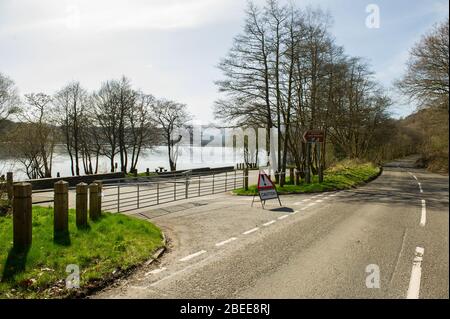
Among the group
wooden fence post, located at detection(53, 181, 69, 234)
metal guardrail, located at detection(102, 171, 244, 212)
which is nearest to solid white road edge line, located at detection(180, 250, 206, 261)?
wooden fence post, located at detection(53, 181, 69, 234)

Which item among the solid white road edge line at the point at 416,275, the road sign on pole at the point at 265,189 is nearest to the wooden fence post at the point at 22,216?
the solid white road edge line at the point at 416,275

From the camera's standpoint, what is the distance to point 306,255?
272 inches

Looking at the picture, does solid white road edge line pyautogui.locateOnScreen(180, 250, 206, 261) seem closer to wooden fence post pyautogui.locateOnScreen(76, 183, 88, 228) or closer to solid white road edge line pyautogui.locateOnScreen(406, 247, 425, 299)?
wooden fence post pyautogui.locateOnScreen(76, 183, 88, 228)

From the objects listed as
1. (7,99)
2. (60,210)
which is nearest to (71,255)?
(60,210)

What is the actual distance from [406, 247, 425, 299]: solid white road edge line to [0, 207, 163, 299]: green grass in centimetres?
420

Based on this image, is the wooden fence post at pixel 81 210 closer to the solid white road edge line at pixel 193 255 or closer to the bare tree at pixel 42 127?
the solid white road edge line at pixel 193 255

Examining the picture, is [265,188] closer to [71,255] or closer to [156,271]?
[156,271]

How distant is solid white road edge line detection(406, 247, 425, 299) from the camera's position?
4770mm

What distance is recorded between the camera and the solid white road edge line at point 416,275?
15.6 ft

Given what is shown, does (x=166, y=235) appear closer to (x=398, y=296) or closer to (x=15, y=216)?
(x=15, y=216)

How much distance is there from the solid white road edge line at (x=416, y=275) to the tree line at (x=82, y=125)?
36.7m

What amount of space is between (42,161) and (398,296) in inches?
1691

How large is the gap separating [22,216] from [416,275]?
21.1 feet

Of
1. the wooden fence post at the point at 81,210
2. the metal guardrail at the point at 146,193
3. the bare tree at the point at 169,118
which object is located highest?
the bare tree at the point at 169,118
